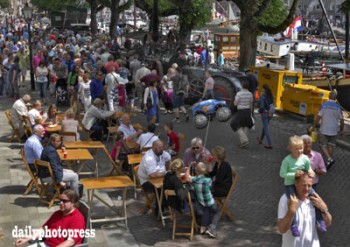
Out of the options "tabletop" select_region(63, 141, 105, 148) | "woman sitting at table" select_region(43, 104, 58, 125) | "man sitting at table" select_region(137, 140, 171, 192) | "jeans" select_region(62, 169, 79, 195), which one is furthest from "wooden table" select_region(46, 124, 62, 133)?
"man sitting at table" select_region(137, 140, 171, 192)

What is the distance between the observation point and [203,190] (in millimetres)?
8391

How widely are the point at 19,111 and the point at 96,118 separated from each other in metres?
1.88

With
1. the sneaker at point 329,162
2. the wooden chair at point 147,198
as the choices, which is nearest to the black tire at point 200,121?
the sneaker at point 329,162

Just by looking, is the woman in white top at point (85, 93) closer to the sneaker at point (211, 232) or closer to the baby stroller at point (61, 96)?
the baby stroller at point (61, 96)

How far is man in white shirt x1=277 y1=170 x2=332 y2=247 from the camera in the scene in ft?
17.0

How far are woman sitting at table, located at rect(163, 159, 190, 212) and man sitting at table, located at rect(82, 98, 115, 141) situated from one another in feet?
Result: 18.4

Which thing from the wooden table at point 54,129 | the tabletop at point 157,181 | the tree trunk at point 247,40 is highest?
the tree trunk at point 247,40

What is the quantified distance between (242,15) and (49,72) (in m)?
7.29

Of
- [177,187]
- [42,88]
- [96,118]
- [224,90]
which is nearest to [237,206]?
[177,187]

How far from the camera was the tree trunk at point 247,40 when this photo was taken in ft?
68.6

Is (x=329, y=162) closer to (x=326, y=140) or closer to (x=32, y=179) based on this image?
(x=326, y=140)

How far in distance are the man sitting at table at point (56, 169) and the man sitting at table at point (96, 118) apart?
14.3 ft

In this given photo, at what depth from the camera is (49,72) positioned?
20.0 m

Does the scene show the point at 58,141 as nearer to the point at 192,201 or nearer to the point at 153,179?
the point at 153,179
